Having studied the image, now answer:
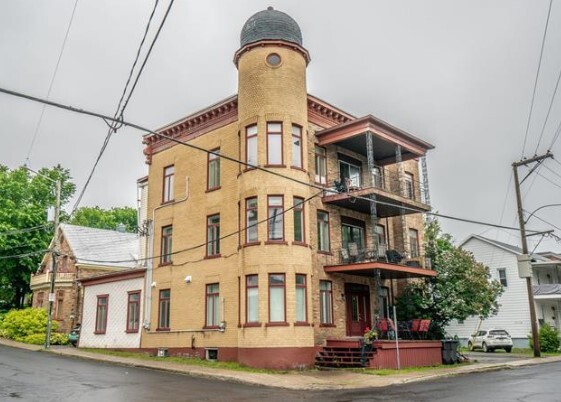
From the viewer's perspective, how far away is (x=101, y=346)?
3036 centimetres

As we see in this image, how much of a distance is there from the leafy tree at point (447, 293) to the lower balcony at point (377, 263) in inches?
36.9

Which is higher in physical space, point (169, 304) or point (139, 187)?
point (139, 187)

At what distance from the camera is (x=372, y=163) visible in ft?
77.0

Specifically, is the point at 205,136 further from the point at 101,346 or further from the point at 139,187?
the point at 101,346

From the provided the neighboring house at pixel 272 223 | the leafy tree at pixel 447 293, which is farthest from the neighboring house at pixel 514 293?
the neighboring house at pixel 272 223

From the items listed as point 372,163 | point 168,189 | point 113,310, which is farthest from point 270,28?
point 113,310

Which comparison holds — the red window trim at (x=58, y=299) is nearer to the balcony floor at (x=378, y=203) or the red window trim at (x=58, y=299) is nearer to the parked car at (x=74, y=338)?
the parked car at (x=74, y=338)

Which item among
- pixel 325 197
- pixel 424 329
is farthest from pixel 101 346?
pixel 424 329

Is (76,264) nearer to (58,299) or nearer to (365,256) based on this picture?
(58,299)

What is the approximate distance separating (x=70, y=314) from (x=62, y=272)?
12.0 feet

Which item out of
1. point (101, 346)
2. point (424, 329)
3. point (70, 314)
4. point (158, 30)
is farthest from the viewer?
point (70, 314)

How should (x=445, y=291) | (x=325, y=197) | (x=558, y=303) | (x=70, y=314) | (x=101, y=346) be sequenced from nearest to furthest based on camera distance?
(x=325, y=197) < (x=445, y=291) < (x=101, y=346) < (x=70, y=314) < (x=558, y=303)

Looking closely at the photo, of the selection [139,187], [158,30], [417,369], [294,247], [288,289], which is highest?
[139,187]

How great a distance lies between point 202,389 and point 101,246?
30.8 m
